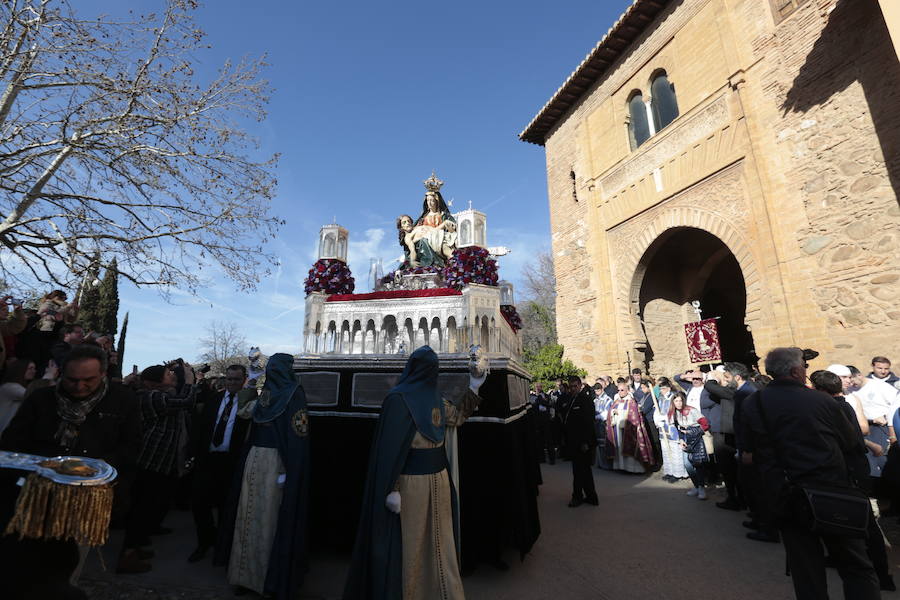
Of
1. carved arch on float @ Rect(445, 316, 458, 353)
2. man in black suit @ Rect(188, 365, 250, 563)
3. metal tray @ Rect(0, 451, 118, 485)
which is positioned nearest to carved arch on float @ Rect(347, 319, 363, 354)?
carved arch on float @ Rect(445, 316, 458, 353)

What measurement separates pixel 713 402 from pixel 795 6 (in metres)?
8.98

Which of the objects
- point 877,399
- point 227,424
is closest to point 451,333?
point 227,424

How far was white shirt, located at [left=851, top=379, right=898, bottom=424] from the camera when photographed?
4250 millimetres

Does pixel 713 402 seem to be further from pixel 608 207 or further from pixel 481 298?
pixel 608 207

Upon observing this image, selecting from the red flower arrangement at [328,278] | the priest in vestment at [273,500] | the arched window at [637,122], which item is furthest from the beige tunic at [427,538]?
the arched window at [637,122]

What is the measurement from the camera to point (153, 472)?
385 centimetres

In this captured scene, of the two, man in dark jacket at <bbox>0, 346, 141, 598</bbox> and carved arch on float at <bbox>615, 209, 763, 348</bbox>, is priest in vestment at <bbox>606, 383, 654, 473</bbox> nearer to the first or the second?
carved arch on float at <bbox>615, 209, 763, 348</bbox>

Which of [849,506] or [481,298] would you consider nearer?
[849,506]

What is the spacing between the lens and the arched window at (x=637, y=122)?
1176cm

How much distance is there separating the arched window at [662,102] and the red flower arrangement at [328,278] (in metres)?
10.1

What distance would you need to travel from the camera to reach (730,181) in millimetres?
8961

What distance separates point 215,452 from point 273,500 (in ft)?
4.22

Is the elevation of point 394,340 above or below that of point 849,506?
above

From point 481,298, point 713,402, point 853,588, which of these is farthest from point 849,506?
point 481,298
